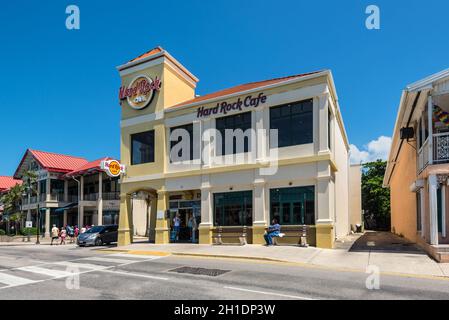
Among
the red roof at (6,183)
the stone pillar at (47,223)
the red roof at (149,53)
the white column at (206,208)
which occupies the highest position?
the red roof at (149,53)

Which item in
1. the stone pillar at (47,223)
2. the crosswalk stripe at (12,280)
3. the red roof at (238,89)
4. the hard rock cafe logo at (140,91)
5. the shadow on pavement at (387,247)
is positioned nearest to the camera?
the crosswalk stripe at (12,280)

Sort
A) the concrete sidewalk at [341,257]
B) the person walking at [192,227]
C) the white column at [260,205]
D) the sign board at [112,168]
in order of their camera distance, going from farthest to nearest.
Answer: the sign board at [112,168] < the person walking at [192,227] < the white column at [260,205] < the concrete sidewalk at [341,257]

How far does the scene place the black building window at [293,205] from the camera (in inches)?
704

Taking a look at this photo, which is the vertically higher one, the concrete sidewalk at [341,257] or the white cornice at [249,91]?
the white cornice at [249,91]

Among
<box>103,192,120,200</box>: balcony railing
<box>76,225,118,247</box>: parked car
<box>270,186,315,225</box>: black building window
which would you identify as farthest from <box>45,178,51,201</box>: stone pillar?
<box>270,186,315,225</box>: black building window

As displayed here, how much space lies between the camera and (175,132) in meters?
22.6

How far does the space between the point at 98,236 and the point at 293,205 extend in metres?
13.5

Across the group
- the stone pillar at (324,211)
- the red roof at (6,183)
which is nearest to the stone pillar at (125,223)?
the stone pillar at (324,211)

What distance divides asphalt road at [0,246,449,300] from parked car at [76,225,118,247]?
11321mm

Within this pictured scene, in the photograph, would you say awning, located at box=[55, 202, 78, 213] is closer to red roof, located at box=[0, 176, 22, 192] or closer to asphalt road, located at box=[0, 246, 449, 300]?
red roof, located at box=[0, 176, 22, 192]

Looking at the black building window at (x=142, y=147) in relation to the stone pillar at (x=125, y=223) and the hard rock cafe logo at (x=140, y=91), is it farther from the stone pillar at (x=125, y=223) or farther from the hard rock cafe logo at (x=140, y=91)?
the stone pillar at (x=125, y=223)

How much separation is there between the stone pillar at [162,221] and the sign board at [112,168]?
328 centimetres

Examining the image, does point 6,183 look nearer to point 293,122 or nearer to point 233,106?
point 233,106

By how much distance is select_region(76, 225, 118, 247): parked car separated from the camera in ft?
79.4
